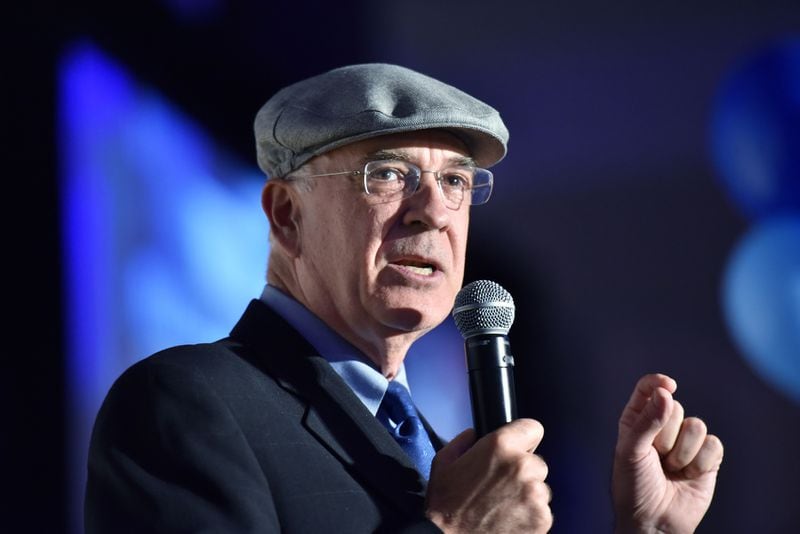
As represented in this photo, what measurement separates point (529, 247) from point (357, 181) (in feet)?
6.92

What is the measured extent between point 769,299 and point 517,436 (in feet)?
8.16

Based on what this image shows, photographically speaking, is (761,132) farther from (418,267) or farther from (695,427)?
(418,267)

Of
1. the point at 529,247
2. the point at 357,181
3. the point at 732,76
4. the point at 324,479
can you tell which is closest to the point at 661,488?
the point at 324,479

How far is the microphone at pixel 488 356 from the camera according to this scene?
145cm

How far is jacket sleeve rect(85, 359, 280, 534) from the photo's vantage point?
1.34 meters

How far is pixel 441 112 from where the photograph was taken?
1778 mm

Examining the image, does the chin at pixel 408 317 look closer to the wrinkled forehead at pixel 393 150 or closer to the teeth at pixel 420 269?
the teeth at pixel 420 269

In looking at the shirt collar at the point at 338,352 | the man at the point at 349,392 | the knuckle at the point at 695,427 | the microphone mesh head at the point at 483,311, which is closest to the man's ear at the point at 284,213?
the man at the point at 349,392

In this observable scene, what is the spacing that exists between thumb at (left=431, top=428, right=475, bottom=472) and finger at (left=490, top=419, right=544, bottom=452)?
76 mm

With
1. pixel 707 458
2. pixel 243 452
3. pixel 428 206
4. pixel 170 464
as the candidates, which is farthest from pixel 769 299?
pixel 170 464

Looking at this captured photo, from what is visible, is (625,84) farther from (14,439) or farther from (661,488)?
(14,439)

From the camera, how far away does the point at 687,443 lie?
180 cm

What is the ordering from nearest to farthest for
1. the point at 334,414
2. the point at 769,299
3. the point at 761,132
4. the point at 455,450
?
the point at 455,450
the point at 334,414
the point at 769,299
the point at 761,132

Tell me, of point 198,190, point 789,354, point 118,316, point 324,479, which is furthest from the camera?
point 789,354
